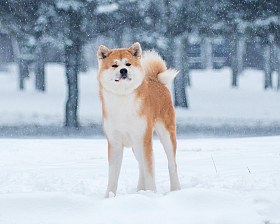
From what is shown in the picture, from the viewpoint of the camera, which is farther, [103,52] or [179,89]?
[179,89]

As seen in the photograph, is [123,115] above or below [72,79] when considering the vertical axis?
below

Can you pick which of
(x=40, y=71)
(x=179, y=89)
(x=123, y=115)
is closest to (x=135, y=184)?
(x=123, y=115)

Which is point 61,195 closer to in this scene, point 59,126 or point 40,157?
point 40,157

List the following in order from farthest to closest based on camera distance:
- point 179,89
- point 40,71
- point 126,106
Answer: point 40,71, point 179,89, point 126,106

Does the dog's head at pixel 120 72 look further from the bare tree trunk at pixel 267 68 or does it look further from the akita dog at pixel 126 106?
the bare tree trunk at pixel 267 68

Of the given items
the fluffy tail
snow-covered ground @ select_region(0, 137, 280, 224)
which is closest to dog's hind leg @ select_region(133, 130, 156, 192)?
snow-covered ground @ select_region(0, 137, 280, 224)

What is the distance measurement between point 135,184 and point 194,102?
1534 centimetres

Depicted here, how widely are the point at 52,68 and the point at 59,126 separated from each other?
17643 mm

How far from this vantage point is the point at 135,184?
5602 millimetres

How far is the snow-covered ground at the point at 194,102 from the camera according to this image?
51.2 ft

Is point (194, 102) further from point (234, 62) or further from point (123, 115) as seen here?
point (123, 115)

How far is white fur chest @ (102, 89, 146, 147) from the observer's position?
4.51 metres

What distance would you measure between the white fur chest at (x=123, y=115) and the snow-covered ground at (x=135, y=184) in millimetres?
679

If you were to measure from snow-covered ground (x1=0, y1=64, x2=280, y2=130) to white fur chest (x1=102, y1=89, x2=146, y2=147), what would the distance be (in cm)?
980
